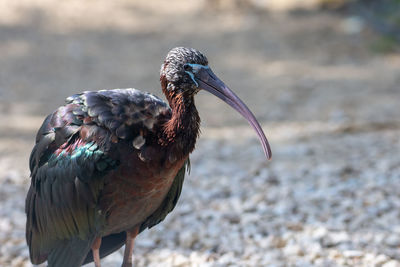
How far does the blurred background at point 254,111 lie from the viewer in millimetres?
4992

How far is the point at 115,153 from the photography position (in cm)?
358

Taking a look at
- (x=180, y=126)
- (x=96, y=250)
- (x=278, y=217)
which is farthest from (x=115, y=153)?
(x=278, y=217)

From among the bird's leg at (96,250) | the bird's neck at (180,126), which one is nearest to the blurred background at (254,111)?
the bird's leg at (96,250)

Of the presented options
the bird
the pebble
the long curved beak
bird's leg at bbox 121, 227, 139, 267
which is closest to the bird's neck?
the bird

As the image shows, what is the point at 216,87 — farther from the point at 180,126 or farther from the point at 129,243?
the point at 129,243

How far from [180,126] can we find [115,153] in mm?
421

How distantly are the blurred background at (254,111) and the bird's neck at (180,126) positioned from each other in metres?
1.38

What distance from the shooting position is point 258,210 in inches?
217

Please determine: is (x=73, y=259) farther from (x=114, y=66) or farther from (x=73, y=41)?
(x=73, y=41)

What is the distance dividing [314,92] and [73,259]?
248 inches

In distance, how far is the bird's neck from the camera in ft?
11.7

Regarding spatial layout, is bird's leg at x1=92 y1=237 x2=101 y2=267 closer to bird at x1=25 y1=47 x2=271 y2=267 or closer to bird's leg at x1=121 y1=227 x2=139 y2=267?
bird at x1=25 y1=47 x2=271 y2=267

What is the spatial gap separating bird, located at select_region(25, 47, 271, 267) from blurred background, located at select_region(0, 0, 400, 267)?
106 centimetres

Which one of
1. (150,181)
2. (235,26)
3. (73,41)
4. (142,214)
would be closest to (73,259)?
(142,214)
